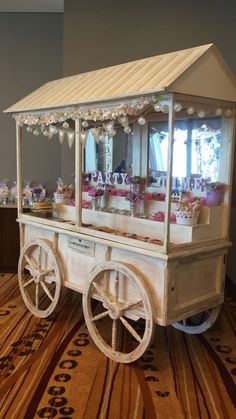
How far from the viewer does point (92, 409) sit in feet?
7.26

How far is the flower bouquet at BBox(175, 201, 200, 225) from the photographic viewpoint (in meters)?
2.62

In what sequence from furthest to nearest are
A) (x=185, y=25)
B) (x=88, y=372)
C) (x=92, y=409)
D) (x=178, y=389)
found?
(x=185, y=25) → (x=88, y=372) → (x=178, y=389) → (x=92, y=409)

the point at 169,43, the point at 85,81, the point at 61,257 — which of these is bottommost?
the point at 61,257

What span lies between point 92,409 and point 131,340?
2.80 ft

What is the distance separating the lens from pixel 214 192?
2773mm

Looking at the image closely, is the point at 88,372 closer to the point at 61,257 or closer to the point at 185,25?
the point at 61,257

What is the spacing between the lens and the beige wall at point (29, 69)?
4.85 meters

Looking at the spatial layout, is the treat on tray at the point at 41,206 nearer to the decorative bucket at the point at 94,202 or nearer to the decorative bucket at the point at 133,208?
the decorative bucket at the point at 94,202

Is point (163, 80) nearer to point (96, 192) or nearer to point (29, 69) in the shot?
point (96, 192)

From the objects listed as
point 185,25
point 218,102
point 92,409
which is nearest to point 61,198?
point 218,102

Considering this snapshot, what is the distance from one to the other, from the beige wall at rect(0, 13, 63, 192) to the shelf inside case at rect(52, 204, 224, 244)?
6.33 ft

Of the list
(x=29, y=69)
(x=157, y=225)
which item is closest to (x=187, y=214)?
(x=157, y=225)

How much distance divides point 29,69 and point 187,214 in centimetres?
324

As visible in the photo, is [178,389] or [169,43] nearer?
[178,389]
